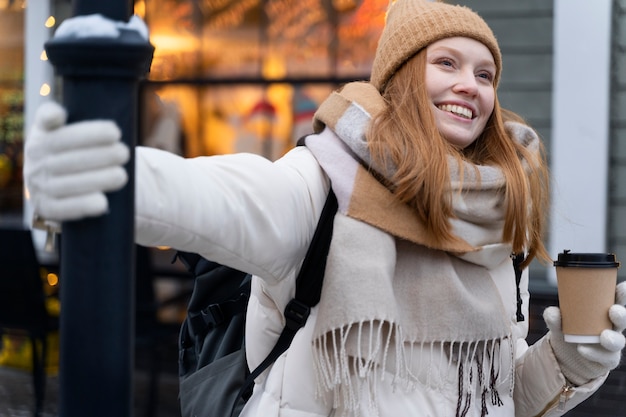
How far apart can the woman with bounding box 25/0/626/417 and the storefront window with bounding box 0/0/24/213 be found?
17.9 feet

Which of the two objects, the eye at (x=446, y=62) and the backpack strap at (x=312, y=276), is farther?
the eye at (x=446, y=62)

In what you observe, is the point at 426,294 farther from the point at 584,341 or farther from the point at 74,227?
the point at 74,227

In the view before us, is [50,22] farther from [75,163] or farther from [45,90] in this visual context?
[75,163]

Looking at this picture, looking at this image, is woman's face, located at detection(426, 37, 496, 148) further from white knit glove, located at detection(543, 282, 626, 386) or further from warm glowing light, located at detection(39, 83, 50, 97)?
warm glowing light, located at detection(39, 83, 50, 97)

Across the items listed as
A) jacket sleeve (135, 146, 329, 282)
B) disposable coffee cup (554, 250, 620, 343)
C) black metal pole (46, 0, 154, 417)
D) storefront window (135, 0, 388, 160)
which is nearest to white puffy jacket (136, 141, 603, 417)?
jacket sleeve (135, 146, 329, 282)

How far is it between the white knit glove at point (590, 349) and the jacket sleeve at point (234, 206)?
0.73m

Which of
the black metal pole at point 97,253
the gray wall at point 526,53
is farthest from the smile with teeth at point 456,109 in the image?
the gray wall at point 526,53

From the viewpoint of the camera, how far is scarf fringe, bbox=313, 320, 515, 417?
2.06 metres

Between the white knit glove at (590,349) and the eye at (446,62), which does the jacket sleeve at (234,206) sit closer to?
the eye at (446,62)

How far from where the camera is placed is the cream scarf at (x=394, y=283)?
6.75 ft

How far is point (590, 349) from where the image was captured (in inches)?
93.1

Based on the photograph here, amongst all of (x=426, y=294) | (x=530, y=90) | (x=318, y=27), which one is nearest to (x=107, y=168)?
(x=426, y=294)

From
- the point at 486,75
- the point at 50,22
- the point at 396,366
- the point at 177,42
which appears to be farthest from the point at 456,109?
the point at 50,22

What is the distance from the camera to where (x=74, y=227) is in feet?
4.15
